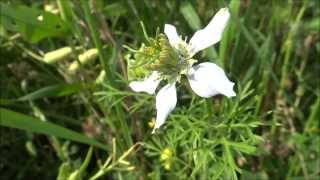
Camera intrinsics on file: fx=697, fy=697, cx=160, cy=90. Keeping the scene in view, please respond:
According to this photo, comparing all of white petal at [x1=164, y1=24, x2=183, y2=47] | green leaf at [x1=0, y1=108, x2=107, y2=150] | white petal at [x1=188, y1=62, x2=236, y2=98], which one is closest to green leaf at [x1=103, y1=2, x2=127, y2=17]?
green leaf at [x1=0, y1=108, x2=107, y2=150]

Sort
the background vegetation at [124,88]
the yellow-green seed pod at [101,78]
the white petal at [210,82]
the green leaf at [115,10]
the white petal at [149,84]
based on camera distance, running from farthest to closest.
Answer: the green leaf at [115,10]
the yellow-green seed pod at [101,78]
the background vegetation at [124,88]
the white petal at [149,84]
the white petal at [210,82]

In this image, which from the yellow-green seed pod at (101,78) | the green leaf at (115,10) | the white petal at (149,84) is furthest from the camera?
the green leaf at (115,10)

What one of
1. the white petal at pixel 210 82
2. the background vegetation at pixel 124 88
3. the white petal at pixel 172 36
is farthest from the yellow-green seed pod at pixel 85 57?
the white petal at pixel 210 82

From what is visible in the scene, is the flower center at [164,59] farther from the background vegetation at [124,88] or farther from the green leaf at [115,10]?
the green leaf at [115,10]

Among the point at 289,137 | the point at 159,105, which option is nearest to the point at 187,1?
the point at 289,137

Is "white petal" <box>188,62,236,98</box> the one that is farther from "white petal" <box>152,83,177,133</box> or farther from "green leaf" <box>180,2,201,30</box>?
"green leaf" <box>180,2,201,30</box>

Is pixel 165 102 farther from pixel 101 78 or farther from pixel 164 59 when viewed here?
pixel 101 78

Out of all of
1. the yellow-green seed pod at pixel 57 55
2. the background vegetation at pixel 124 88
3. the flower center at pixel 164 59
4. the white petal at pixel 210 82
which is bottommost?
the background vegetation at pixel 124 88
